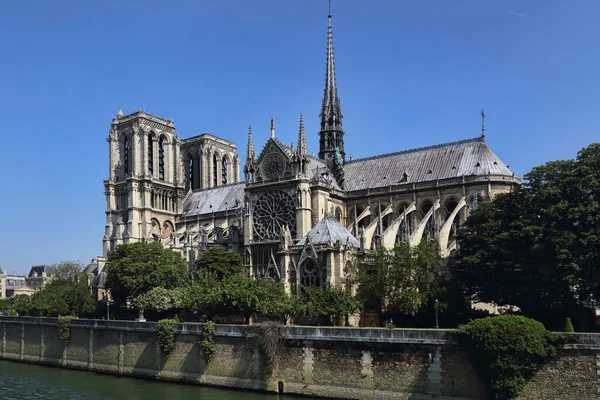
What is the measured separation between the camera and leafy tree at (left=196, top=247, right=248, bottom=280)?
221 ft

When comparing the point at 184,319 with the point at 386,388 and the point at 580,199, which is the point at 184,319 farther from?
the point at 580,199

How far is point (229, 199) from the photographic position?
97500 mm

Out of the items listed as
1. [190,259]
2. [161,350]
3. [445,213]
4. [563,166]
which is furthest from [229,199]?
[563,166]

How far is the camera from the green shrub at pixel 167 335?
4578 centimetres

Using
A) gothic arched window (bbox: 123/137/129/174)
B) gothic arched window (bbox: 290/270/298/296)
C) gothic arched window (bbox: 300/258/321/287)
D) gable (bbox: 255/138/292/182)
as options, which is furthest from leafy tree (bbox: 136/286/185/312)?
gothic arched window (bbox: 123/137/129/174)

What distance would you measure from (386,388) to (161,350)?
Answer: 57.0ft

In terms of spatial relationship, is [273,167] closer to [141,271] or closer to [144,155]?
[141,271]

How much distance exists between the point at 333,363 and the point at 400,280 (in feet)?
40.5

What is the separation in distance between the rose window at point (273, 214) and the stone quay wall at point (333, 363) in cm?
2507

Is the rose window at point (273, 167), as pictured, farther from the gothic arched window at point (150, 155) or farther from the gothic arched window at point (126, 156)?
the gothic arched window at point (126, 156)

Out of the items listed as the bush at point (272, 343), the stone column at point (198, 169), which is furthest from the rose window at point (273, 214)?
the stone column at point (198, 169)

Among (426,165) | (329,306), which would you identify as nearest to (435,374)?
(329,306)

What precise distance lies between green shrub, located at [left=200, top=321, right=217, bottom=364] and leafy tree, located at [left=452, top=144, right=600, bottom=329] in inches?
693

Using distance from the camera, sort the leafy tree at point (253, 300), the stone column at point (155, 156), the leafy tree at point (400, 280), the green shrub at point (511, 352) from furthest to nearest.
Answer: the stone column at point (155, 156)
the leafy tree at point (253, 300)
the leafy tree at point (400, 280)
the green shrub at point (511, 352)
